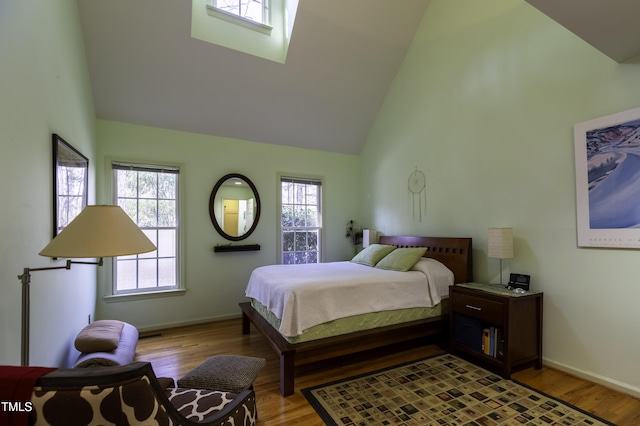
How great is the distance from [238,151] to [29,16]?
110 inches

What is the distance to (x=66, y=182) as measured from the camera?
8.09ft

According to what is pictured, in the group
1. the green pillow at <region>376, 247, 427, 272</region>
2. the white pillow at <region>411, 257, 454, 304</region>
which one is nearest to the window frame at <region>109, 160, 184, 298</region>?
the green pillow at <region>376, 247, 427, 272</region>

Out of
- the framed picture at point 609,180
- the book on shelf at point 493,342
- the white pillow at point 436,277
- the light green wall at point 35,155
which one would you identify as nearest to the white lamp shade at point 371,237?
the white pillow at point 436,277

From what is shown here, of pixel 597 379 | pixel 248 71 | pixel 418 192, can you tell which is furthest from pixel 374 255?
pixel 248 71

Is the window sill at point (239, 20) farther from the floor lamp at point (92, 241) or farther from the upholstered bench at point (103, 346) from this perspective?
the upholstered bench at point (103, 346)

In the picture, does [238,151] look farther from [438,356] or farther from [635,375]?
[635,375]

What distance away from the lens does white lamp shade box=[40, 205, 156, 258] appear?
133cm

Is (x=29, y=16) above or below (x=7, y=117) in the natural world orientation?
above

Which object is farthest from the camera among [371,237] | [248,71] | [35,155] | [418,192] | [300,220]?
[300,220]

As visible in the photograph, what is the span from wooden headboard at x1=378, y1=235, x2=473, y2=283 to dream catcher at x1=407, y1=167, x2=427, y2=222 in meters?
0.43

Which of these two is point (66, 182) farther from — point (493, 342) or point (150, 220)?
point (493, 342)

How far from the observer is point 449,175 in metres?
3.74

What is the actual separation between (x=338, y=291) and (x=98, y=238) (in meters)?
1.91

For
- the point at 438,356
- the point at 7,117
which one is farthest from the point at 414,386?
the point at 7,117
